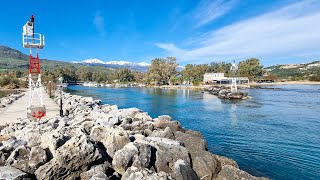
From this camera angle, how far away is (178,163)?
Answer: 10461 millimetres

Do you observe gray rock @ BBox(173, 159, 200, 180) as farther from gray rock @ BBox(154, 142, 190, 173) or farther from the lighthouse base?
the lighthouse base

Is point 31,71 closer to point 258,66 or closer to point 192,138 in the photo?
point 192,138

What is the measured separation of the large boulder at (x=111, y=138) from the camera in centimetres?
1210

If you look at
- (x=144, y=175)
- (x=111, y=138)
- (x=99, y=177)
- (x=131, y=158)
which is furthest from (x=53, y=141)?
(x=144, y=175)

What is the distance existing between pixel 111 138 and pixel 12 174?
4423 mm

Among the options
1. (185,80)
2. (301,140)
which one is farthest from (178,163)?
(185,80)

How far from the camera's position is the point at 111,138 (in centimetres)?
1245

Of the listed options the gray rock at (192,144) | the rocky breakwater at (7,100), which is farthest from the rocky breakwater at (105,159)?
the rocky breakwater at (7,100)

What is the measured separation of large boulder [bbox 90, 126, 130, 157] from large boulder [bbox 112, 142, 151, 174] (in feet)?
4.27

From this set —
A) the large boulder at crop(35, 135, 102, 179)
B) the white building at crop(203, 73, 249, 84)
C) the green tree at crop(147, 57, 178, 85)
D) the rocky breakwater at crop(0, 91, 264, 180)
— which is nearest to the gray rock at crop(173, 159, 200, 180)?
the rocky breakwater at crop(0, 91, 264, 180)

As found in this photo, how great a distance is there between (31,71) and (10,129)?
20.7 ft

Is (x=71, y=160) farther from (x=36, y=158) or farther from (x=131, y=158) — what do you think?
(x=131, y=158)

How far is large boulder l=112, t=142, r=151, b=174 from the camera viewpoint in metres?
10.5

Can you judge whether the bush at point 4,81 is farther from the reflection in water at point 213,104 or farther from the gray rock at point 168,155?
the gray rock at point 168,155
